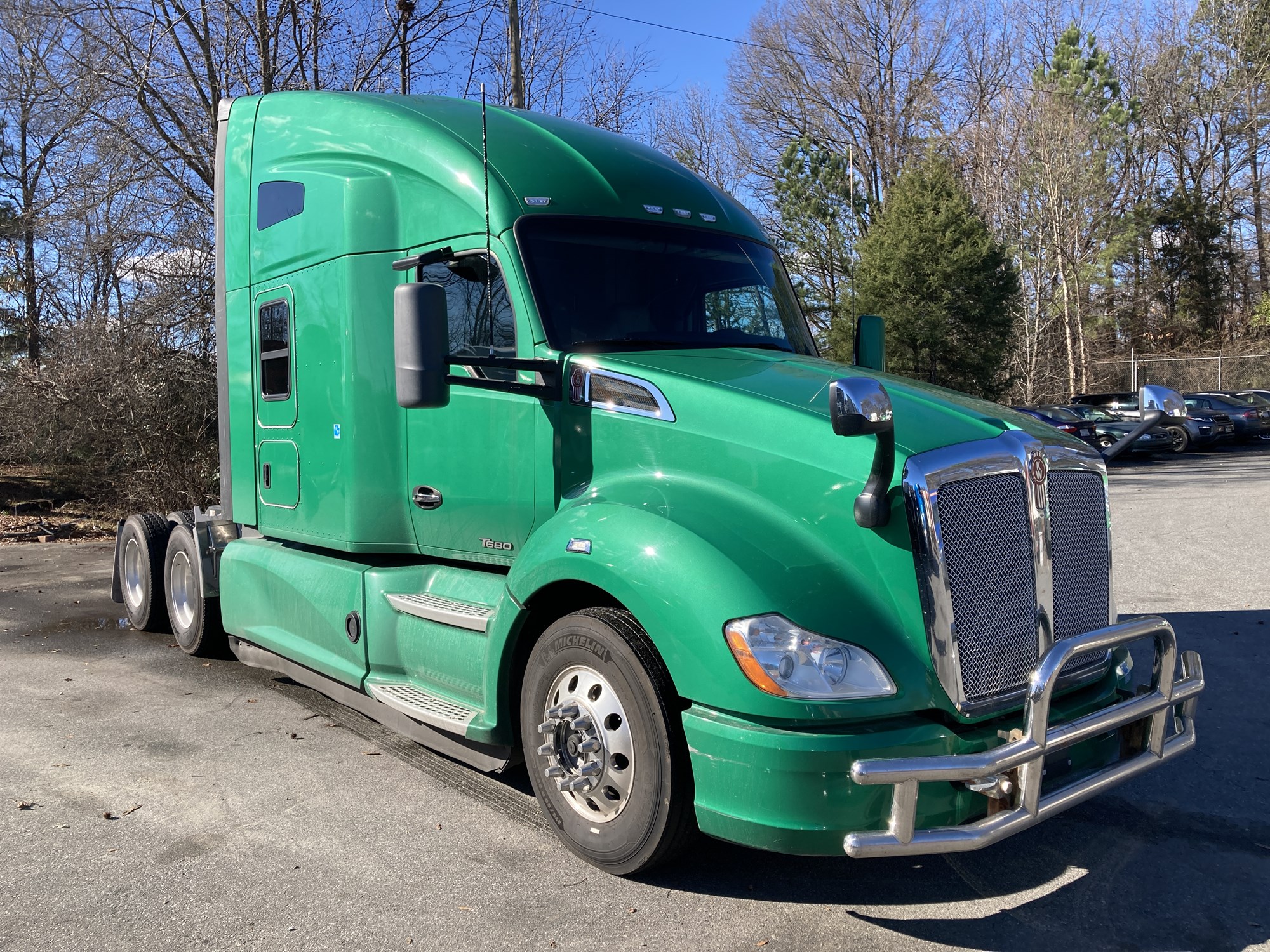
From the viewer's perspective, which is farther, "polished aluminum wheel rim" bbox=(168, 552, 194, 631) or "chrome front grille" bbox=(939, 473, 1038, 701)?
"polished aluminum wheel rim" bbox=(168, 552, 194, 631)

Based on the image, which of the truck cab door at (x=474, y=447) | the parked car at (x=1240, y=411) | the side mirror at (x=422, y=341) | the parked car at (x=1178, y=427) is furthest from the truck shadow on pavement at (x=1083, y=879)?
the parked car at (x=1240, y=411)

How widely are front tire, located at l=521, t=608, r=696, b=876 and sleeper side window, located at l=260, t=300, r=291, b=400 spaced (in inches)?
110

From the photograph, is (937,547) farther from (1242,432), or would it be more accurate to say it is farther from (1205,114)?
(1205,114)

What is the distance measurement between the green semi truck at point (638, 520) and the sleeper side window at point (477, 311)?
20mm

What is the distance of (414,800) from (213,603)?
3.28m

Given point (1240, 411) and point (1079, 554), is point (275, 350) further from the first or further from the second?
point (1240, 411)

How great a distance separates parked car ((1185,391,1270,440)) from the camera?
31.8 m

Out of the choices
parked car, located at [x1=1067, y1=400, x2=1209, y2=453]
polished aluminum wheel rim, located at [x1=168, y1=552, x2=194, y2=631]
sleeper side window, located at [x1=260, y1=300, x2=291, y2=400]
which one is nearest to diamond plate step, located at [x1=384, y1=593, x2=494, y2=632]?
sleeper side window, located at [x1=260, y1=300, x2=291, y2=400]

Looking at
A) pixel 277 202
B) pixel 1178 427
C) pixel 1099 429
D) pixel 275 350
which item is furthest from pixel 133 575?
pixel 1178 427

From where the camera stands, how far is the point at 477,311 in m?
4.83

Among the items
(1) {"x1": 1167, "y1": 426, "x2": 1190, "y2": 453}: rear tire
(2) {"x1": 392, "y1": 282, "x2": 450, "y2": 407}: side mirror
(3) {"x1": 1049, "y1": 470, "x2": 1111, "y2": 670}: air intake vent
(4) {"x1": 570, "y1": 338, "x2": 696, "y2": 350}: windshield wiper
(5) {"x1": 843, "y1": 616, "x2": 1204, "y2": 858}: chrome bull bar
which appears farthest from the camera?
(1) {"x1": 1167, "y1": 426, "x2": 1190, "y2": 453}: rear tire

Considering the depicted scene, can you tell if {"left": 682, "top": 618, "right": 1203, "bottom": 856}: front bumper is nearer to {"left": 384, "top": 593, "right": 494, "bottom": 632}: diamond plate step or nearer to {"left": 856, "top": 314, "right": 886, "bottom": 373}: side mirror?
{"left": 384, "top": 593, "right": 494, "bottom": 632}: diamond plate step

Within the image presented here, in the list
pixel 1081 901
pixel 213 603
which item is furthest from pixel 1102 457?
pixel 213 603

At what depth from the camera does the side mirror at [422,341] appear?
13.2 feet
